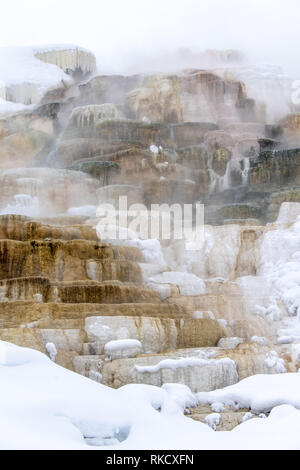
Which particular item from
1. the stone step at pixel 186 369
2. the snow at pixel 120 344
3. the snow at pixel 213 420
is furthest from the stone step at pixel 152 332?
the snow at pixel 213 420

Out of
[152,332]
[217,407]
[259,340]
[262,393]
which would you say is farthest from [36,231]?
[262,393]

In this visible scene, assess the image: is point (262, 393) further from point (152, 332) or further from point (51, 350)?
point (51, 350)

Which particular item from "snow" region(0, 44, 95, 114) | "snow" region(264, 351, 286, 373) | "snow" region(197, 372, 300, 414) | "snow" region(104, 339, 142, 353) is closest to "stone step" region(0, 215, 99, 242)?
"snow" region(104, 339, 142, 353)

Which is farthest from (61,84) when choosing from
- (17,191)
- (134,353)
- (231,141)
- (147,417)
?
(147,417)

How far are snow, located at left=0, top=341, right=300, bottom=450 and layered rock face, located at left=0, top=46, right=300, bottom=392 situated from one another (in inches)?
42.7

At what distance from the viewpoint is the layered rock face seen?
598 centimetres

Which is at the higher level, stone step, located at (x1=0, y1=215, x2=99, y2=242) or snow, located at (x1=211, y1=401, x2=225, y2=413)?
stone step, located at (x1=0, y1=215, x2=99, y2=242)

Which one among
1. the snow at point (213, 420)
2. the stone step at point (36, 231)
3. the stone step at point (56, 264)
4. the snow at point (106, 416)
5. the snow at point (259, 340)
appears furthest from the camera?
the stone step at point (36, 231)

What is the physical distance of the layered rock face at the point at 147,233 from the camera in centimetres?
598

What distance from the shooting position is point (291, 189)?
1398cm

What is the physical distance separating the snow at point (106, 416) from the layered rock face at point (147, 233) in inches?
42.7

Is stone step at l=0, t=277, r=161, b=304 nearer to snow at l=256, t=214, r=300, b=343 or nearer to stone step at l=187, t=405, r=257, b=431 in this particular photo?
snow at l=256, t=214, r=300, b=343

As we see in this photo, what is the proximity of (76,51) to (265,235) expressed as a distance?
922 inches

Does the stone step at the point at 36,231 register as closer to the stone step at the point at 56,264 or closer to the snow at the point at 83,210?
the stone step at the point at 56,264
